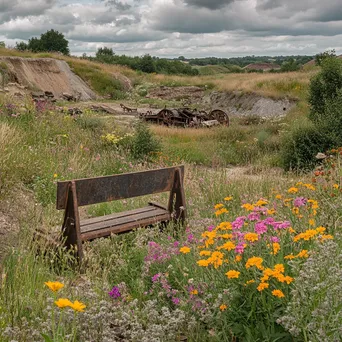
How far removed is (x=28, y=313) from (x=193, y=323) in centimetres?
113

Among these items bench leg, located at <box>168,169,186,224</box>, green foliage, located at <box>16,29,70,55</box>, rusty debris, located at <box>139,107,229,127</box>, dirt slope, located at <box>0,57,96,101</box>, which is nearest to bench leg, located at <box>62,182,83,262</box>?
bench leg, located at <box>168,169,186,224</box>

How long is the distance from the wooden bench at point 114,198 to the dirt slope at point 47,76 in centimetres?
2377

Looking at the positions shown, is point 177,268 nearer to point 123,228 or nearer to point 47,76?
point 123,228

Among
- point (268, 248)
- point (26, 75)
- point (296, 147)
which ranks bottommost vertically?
point (296, 147)

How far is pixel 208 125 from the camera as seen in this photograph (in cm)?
1902

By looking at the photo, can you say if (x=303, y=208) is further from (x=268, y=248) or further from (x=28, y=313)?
(x=28, y=313)

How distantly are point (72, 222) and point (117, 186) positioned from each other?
0.66 m

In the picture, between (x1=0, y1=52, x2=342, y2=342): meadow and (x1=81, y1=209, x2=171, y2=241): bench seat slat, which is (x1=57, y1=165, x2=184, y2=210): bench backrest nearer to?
(x1=81, y1=209, x2=171, y2=241): bench seat slat

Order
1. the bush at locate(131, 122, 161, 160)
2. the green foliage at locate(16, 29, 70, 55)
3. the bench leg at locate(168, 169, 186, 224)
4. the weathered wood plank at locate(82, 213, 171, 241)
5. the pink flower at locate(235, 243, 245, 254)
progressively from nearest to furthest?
the pink flower at locate(235, 243, 245, 254)
the weathered wood plank at locate(82, 213, 171, 241)
the bench leg at locate(168, 169, 186, 224)
the bush at locate(131, 122, 161, 160)
the green foliage at locate(16, 29, 70, 55)

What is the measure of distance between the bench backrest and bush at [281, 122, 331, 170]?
733cm

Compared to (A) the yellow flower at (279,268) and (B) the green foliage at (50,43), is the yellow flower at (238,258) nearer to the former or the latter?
(A) the yellow flower at (279,268)

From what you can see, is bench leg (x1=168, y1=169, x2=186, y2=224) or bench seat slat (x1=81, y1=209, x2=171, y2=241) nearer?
bench seat slat (x1=81, y1=209, x2=171, y2=241)

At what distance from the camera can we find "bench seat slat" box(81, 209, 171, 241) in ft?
16.7

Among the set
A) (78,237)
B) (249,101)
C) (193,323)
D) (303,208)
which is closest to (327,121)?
(303,208)
